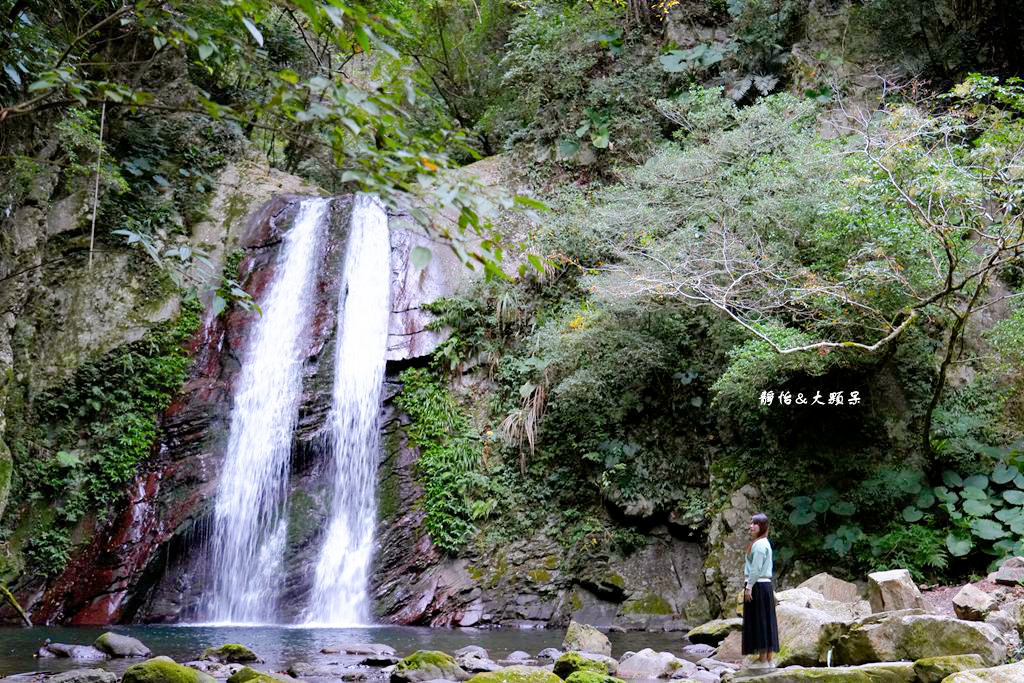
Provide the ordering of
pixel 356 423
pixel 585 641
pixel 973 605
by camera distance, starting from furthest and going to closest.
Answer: pixel 356 423 < pixel 585 641 < pixel 973 605

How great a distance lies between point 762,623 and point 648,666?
1037 mm

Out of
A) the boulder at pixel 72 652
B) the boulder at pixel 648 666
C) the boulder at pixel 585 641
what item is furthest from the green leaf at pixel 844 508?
the boulder at pixel 72 652

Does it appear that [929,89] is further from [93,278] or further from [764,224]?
[93,278]

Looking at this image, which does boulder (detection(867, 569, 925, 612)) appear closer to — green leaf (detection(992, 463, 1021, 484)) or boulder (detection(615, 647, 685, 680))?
boulder (detection(615, 647, 685, 680))

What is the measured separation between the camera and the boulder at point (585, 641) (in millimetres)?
7020

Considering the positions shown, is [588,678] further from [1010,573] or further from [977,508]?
[977,508]

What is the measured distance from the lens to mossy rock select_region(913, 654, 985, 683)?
13.8 ft

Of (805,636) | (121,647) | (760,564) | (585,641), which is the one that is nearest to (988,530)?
(805,636)

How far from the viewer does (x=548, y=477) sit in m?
11.1

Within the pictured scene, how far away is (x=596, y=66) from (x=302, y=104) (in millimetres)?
13740

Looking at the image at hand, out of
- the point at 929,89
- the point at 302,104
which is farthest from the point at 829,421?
the point at 302,104

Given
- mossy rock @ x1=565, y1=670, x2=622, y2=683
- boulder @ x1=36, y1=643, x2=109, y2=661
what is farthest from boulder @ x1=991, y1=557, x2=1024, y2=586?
boulder @ x1=36, y1=643, x2=109, y2=661

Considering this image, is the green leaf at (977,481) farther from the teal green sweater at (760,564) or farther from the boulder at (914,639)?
the teal green sweater at (760,564)

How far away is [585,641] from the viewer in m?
7.11
